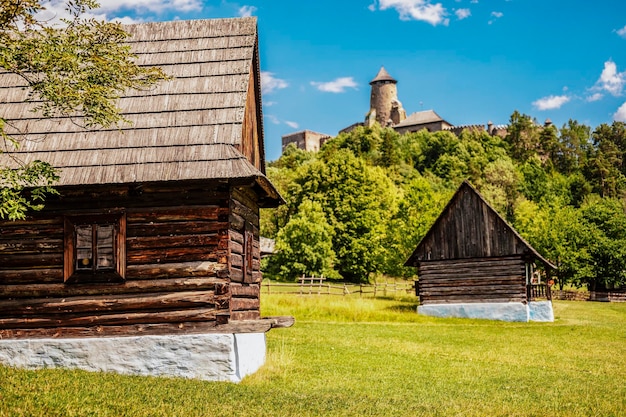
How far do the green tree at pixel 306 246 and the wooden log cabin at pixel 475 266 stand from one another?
23.7 metres

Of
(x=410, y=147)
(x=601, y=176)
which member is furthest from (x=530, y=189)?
(x=410, y=147)

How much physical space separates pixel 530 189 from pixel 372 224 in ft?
115

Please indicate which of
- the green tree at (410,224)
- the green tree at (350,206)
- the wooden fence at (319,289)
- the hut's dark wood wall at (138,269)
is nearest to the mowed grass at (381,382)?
the hut's dark wood wall at (138,269)

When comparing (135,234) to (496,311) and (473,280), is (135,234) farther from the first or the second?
(496,311)

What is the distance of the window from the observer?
40.7ft

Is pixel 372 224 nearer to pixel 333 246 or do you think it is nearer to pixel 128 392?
pixel 333 246

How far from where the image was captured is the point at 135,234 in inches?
491

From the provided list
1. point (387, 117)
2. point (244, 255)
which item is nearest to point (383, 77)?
point (387, 117)

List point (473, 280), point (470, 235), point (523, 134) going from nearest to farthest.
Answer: point (473, 280), point (470, 235), point (523, 134)

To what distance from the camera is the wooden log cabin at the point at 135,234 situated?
12219 millimetres

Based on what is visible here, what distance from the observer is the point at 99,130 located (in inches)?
517

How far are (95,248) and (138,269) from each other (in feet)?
3.08

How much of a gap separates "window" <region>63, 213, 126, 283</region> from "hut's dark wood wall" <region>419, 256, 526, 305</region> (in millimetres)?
22476

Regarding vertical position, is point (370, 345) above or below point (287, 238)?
below
